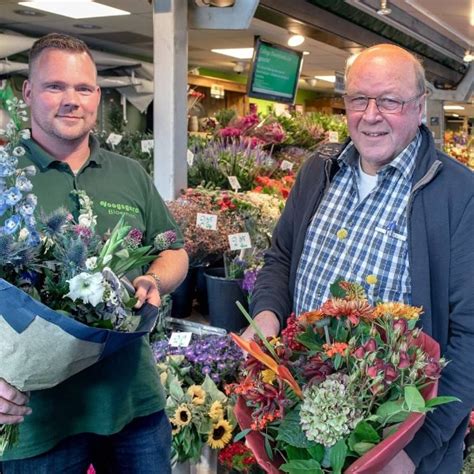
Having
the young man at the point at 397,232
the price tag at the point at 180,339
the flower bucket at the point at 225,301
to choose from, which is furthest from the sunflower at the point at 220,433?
the young man at the point at 397,232

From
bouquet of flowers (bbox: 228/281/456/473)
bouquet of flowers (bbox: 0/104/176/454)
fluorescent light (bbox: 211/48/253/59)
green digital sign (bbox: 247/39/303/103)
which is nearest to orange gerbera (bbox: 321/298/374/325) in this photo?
bouquet of flowers (bbox: 228/281/456/473)

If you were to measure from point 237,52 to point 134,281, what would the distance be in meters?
6.98

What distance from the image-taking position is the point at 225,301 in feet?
8.85

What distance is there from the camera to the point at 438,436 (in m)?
1.42

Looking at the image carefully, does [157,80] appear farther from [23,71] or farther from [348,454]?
[23,71]

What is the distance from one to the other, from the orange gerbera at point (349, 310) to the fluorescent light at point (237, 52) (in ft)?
23.1

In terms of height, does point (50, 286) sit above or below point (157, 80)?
below

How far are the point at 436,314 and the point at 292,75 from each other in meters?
3.85

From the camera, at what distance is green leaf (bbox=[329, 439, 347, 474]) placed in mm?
1124

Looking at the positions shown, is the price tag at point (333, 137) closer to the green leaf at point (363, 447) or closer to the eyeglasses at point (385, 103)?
the eyeglasses at point (385, 103)

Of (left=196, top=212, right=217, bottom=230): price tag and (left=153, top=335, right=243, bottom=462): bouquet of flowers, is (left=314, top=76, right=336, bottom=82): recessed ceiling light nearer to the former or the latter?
(left=196, top=212, right=217, bottom=230): price tag

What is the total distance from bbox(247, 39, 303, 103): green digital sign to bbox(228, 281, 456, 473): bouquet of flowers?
3.42 meters

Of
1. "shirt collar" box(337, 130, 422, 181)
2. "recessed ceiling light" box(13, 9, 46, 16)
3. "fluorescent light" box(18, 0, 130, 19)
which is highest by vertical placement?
"fluorescent light" box(18, 0, 130, 19)

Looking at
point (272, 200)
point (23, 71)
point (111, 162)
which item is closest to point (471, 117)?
point (23, 71)
